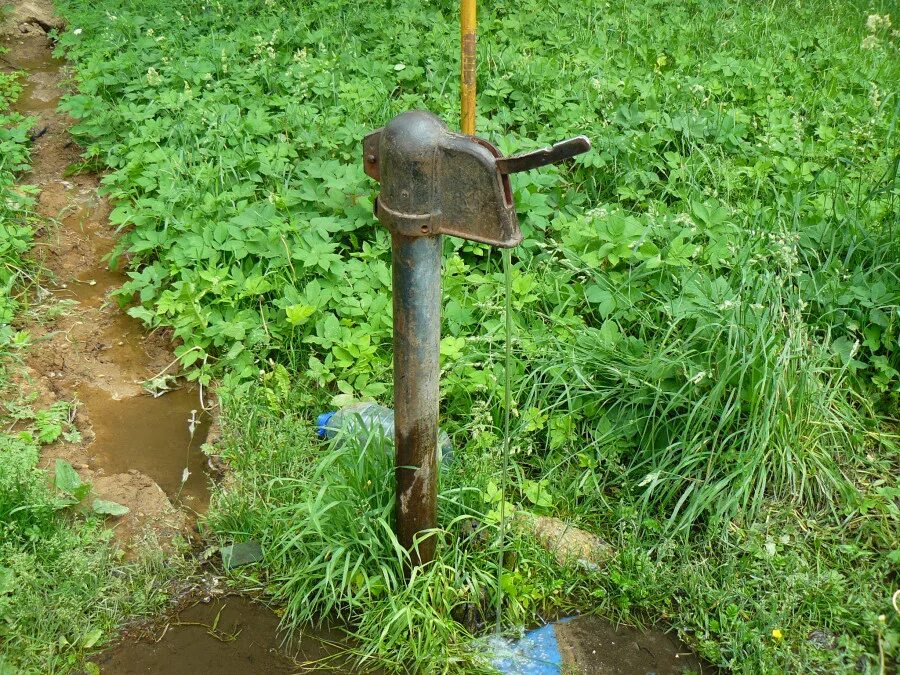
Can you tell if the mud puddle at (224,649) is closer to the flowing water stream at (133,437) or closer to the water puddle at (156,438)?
the flowing water stream at (133,437)

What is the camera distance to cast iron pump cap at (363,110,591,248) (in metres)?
1.92

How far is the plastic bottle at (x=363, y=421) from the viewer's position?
289 centimetres

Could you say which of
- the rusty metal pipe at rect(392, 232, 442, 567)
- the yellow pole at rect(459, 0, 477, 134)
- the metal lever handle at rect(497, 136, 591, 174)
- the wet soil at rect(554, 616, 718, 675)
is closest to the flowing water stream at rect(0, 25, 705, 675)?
the wet soil at rect(554, 616, 718, 675)

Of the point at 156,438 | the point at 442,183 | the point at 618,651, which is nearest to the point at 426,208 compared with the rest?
the point at 442,183

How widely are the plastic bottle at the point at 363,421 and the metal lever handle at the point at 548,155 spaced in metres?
1.22

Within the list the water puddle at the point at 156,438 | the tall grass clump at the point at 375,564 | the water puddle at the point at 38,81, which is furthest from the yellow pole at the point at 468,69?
the water puddle at the point at 38,81

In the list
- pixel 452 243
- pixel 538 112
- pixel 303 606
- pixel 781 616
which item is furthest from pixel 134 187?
pixel 781 616

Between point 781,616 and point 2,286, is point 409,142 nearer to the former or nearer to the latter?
point 781,616

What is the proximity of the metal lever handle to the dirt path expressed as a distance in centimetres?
197

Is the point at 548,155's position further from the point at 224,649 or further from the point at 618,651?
the point at 224,649

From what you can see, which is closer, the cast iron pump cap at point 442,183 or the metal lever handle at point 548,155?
the metal lever handle at point 548,155

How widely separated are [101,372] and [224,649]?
68.1 inches

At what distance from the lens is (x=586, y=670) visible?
251 cm

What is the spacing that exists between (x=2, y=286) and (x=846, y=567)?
3976mm
